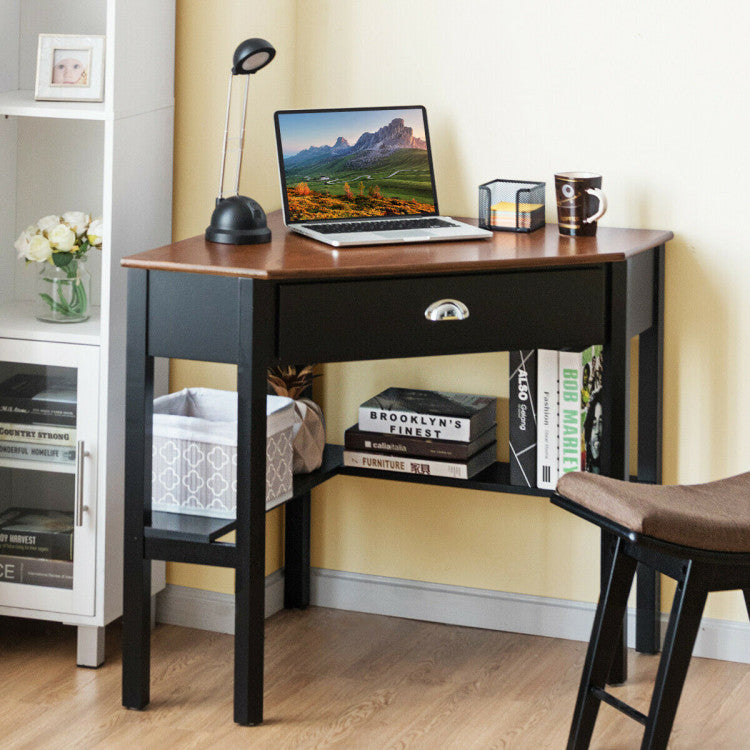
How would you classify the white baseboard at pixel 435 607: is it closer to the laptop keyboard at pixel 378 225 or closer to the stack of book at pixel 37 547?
the stack of book at pixel 37 547

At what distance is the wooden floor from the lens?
8.06 feet

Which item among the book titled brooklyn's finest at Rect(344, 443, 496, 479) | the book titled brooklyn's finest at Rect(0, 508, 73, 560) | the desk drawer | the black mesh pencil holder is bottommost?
the book titled brooklyn's finest at Rect(0, 508, 73, 560)

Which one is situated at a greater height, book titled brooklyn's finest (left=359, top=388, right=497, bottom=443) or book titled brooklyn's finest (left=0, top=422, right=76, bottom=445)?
book titled brooklyn's finest (left=359, top=388, right=497, bottom=443)

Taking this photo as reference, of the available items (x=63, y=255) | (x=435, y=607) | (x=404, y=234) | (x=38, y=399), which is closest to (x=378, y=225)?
(x=404, y=234)

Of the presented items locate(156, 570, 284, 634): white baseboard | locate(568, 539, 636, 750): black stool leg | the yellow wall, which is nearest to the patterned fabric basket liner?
the yellow wall

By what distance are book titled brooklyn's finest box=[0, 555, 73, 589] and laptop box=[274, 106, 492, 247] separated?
2.85 feet

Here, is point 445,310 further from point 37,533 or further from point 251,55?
point 37,533

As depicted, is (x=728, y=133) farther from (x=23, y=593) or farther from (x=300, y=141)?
(x=23, y=593)

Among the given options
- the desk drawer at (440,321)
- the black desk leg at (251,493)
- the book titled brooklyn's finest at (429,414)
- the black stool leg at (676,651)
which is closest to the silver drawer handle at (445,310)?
the desk drawer at (440,321)

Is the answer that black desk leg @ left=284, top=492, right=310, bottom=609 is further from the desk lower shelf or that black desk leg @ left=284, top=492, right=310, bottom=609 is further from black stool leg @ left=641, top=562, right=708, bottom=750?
black stool leg @ left=641, top=562, right=708, bottom=750

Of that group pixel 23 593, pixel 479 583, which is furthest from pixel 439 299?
pixel 23 593

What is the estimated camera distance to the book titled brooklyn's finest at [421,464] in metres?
2.77

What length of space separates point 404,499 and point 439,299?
0.81 meters

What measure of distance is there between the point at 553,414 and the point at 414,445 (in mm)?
307
